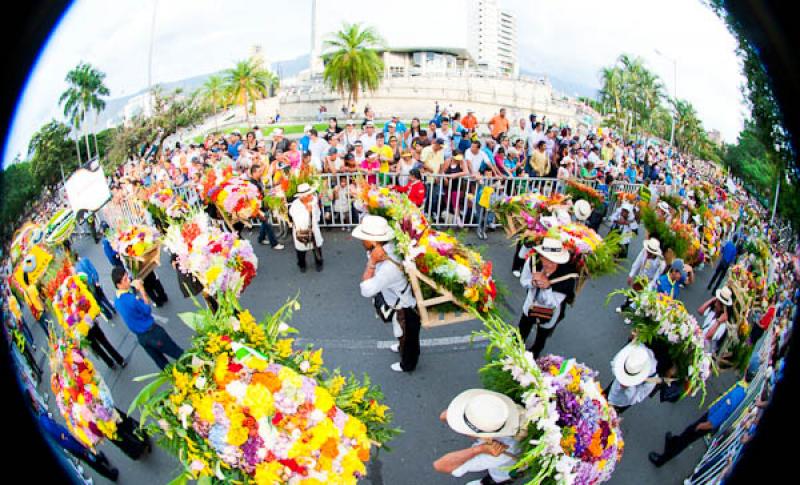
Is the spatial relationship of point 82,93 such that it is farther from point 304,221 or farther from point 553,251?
point 553,251

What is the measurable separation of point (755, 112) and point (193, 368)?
3.80 m

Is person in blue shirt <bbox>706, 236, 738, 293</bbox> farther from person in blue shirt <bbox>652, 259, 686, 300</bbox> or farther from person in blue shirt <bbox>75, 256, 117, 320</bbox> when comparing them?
person in blue shirt <bbox>75, 256, 117, 320</bbox>

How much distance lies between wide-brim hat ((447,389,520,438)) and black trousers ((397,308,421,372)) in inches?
61.1

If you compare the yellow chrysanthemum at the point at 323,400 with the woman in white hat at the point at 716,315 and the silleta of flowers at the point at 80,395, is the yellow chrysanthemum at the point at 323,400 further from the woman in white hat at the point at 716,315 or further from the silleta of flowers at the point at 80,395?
the woman in white hat at the point at 716,315

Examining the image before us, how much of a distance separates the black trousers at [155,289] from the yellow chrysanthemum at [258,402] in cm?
337

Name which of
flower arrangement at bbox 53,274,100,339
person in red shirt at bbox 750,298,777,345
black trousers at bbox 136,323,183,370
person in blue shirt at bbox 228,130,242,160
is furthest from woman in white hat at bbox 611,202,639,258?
person in blue shirt at bbox 228,130,242,160

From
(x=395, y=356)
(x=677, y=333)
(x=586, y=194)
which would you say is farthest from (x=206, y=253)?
(x=586, y=194)

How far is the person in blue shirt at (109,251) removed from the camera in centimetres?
362

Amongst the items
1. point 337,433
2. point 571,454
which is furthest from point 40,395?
point 571,454

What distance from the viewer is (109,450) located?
371 cm

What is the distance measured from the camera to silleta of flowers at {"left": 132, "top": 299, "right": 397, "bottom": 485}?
251 cm

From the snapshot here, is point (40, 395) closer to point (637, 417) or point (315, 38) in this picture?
point (315, 38)

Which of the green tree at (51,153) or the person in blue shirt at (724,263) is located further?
the person in blue shirt at (724,263)

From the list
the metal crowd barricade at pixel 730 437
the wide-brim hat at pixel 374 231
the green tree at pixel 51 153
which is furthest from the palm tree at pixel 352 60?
the metal crowd barricade at pixel 730 437
